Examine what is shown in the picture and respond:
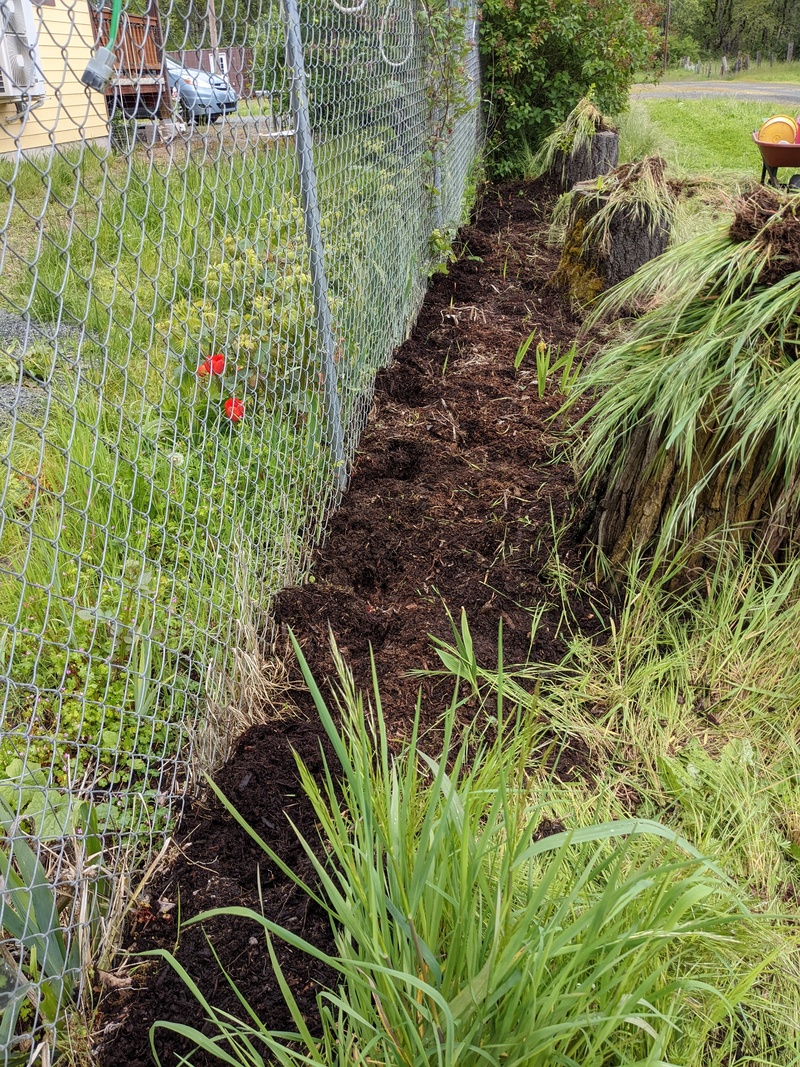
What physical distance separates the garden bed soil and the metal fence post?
12.4 inches

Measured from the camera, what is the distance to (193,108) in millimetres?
1959

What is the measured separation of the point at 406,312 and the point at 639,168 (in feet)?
6.68

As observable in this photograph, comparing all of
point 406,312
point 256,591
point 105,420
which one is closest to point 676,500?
point 256,591

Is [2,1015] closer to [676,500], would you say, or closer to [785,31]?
[676,500]

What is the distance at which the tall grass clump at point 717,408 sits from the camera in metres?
2.32

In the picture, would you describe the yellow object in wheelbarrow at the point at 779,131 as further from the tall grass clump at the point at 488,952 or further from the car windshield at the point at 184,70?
the tall grass clump at the point at 488,952

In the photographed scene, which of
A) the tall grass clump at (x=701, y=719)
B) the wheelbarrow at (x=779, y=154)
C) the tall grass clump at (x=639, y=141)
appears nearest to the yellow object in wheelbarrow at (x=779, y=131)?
the wheelbarrow at (x=779, y=154)

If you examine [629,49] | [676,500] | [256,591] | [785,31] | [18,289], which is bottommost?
[256,591]

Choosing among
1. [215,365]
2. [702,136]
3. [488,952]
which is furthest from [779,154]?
[702,136]

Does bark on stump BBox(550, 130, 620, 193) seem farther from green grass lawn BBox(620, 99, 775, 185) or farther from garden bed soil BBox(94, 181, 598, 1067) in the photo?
garden bed soil BBox(94, 181, 598, 1067)

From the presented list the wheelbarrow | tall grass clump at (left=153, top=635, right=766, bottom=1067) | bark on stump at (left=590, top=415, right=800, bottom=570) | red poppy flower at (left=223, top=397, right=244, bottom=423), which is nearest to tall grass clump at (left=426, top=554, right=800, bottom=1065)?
bark on stump at (left=590, top=415, right=800, bottom=570)

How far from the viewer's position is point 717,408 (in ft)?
7.71

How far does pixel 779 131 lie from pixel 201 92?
16.8ft

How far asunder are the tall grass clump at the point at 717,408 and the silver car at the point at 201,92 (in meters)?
1.44
